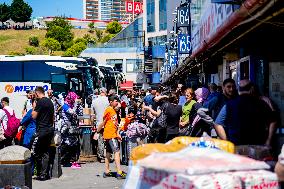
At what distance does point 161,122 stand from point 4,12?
192176 millimetres

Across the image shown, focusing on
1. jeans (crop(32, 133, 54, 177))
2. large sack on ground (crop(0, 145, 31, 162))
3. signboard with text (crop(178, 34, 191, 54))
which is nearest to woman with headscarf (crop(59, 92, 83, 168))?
jeans (crop(32, 133, 54, 177))

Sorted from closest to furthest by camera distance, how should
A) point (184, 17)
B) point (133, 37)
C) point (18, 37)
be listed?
1. point (184, 17)
2. point (133, 37)
3. point (18, 37)

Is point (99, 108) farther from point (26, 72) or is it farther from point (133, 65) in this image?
point (133, 65)

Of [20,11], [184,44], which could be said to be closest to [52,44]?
[20,11]

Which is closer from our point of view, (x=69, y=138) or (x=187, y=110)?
(x=187, y=110)

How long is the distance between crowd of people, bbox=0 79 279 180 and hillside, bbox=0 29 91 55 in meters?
153

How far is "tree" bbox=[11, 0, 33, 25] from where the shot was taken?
189 m

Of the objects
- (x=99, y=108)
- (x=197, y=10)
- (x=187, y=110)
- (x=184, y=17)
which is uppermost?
(x=184, y=17)

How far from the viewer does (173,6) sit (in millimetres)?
62281

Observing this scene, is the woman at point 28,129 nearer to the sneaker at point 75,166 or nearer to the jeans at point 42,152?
the jeans at point 42,152

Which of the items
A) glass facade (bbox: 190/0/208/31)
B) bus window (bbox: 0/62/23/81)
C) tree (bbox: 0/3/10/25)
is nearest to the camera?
glass facade (bbox: 190/0/208/31)

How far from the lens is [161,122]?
38.4 ft

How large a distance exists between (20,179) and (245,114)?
4.10 m

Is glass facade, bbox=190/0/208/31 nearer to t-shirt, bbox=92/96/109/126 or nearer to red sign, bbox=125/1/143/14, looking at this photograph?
t-shirt, bbox=92/96/109/126
